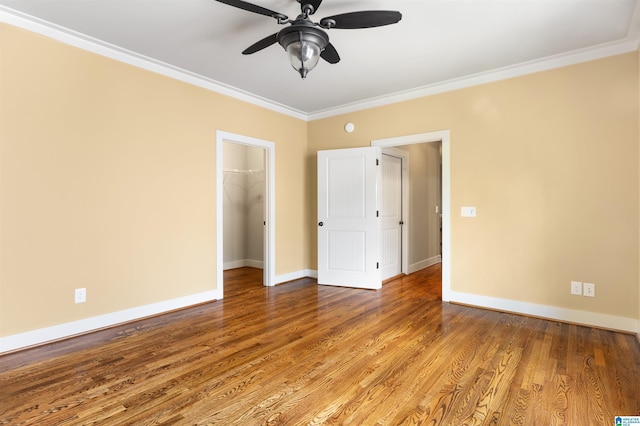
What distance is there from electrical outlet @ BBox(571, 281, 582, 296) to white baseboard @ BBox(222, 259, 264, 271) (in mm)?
4696

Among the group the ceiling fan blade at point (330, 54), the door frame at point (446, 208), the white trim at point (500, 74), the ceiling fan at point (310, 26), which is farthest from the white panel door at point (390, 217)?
the ceiling fan at point (310, 26)

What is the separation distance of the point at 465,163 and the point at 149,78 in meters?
3.62

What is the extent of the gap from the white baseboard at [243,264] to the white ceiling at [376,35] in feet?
11.2

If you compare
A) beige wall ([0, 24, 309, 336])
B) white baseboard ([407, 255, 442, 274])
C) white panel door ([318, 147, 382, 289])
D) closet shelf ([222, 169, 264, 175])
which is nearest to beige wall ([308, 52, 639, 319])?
white panel door ([318, 147, 382, 289])

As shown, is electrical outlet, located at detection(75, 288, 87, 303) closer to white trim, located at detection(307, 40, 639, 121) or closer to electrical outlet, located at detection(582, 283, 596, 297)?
white trim, located at detection(307, 40, 639, 121)

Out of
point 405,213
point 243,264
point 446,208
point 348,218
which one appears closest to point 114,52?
point 348,218

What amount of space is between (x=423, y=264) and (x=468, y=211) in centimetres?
243

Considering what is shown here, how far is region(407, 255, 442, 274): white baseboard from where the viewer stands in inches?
226

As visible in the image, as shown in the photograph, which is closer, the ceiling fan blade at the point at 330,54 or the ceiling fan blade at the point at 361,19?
the ceiling fan blade at the point at 361,19

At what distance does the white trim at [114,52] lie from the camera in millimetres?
2650

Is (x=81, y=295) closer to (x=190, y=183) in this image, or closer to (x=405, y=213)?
(x=190, y=183)

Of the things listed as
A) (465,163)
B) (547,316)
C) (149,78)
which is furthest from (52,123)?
(547,316)

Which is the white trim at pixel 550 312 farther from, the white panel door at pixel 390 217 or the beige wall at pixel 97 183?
the beige wall at pixel 97 183

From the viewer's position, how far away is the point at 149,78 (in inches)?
136
